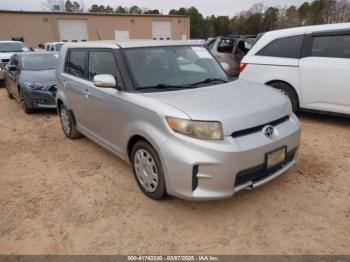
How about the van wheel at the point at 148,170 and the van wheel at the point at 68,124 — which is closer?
the van wheel at the point at 148,170

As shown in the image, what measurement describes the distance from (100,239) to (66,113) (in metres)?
2.97

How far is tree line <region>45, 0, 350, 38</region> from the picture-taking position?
1139 inches

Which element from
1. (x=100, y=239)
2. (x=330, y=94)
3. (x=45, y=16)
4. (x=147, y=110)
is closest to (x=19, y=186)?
(x=100, y=239)

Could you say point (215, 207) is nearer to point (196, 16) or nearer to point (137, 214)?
point (137, 214)

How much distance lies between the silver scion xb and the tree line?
2715 centimetres

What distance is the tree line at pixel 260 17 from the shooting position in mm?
28938

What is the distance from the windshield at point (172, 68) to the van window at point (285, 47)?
2302mm

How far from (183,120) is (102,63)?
67.2 inches

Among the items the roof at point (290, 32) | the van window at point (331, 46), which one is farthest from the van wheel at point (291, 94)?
the roof at point (290, 32)

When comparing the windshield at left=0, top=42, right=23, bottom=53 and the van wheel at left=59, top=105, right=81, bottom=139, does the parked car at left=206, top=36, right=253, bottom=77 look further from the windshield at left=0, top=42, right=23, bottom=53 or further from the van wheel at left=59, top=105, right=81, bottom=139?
the windshield at left=0, top=42, right=23, bottom=53

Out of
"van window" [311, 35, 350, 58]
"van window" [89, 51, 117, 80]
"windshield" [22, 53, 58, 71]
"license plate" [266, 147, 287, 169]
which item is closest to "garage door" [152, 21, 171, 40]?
"windshield" [22, 53, 58, 71]

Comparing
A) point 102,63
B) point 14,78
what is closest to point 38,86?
point 14,78

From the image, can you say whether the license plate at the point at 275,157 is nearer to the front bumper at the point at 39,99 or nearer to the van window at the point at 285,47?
the van window at the point at 285,47

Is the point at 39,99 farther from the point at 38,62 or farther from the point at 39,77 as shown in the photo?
the point at 38,62
